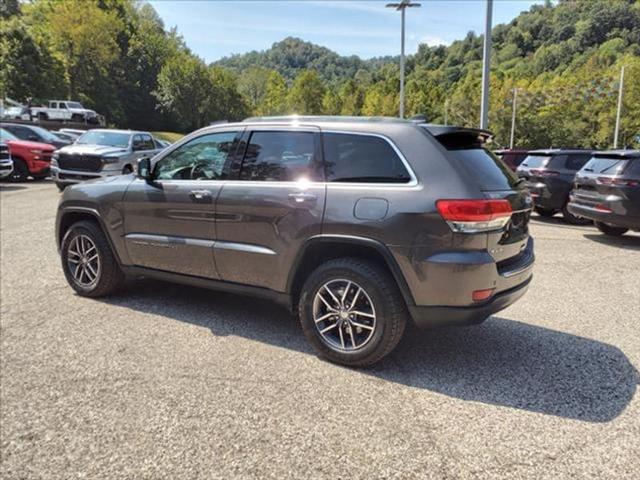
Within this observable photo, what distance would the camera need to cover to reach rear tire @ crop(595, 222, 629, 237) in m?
9.27

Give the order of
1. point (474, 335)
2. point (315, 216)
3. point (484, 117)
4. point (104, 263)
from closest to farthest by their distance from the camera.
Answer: point (315, 216) → point (474, 335) → point (104, 263) → point (484, 117)

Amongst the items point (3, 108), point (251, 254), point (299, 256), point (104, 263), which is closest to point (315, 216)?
point (299, 256)

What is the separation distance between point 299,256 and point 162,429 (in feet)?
4.92

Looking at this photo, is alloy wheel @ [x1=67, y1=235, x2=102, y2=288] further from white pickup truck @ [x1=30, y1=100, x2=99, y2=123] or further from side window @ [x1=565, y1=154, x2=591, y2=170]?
white pickup truck @ [x1=30, y1=100, x2=99, y2=123]

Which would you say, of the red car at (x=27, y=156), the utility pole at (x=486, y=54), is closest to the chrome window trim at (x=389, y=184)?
the utility pole at (x=486, y=54)

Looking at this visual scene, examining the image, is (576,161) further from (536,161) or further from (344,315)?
(344,315)

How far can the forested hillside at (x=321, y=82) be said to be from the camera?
4325 cm

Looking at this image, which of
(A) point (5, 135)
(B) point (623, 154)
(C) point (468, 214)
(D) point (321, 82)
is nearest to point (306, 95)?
(D) point (321, 82)

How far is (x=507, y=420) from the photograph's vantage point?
2.99m

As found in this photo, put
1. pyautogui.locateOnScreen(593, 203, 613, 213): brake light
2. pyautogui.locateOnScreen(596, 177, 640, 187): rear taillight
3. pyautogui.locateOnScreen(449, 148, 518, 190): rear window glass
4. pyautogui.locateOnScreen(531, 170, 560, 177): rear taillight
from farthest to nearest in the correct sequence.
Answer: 1. pyautogui.locateOnScreen(531, 170, 560, 177): rear taillight
2. pyautogui.locateOnScreen(593, 203, 613, 213): brake light
3. pyautogui.locateOnScreen(596, 177, 640, 187): rear taillight
4. pyautogui.locateOnScreen(449, 148, 518, 190): rear window glass

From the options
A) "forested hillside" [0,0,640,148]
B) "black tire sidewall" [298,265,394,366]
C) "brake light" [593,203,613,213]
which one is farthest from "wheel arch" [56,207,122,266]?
"forested hillside" [0,0,640,148]

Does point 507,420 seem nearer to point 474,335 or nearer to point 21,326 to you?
point 474,335

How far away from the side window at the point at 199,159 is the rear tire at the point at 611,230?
7.93m

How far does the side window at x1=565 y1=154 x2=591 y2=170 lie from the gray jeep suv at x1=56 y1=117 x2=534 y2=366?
8152mm
